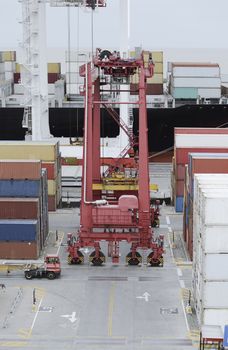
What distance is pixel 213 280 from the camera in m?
27.0

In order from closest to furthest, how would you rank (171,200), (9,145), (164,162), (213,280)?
1. (213,280)
2. (9,145)
3. (171,200)
4. (164,162)

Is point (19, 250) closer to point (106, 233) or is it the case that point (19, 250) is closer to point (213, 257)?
point (106, 233)

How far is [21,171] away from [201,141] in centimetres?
1493

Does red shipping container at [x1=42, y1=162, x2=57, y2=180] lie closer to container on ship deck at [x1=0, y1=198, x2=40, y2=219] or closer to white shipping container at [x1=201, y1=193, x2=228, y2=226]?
container on ship deck at [x1=0, y1=198, x2=40, y2=219]

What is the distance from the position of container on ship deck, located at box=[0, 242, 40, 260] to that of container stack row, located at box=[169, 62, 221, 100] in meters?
41.2

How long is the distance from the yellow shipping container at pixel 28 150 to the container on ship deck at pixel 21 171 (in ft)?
30.5

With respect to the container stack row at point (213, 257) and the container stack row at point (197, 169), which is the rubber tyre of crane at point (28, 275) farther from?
the container stack row at point (213, 257)

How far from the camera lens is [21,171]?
37.1 m

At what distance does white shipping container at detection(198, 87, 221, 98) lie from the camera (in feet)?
248

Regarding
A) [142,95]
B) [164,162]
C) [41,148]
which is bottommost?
[164,162]

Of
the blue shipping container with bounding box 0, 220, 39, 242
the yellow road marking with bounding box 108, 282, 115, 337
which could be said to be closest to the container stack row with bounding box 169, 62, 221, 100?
the blue shipping container with bounding box 0, 220, 39, 242

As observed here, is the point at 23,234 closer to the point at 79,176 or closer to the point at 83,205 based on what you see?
the point at 83,205

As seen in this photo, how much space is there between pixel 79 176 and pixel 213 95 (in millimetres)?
26983

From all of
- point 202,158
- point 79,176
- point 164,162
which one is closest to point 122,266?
point 202,158
